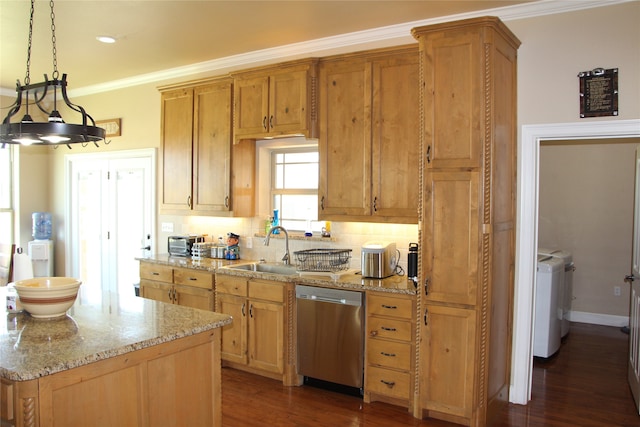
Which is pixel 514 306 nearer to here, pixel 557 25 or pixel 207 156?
pixel 557 25

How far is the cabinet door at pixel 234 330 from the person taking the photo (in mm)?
4207

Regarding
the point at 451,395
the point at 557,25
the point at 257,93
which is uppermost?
the point at 557,25

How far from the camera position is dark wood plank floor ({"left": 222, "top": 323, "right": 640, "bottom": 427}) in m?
3.40

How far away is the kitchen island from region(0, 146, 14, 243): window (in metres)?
4.67

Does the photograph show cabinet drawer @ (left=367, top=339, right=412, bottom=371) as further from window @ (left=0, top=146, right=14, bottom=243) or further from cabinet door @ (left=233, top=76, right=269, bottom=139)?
window @ (left=0, top=146, right=14, bottom=243)

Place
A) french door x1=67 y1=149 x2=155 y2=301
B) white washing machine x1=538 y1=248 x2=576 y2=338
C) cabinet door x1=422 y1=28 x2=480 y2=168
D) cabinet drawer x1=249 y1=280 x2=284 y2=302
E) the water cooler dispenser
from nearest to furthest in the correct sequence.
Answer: cabinet door x1=422 y1=28 x2=480 y2=168
cabinet drawer x1=249 y1=280 x2=284 y2=302
white washing machine x1=538 y1=248 x2=576 y2=338
french door x1=67 y1=149 x2=155 y2=301
the water cooler dispenser

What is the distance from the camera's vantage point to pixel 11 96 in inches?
254

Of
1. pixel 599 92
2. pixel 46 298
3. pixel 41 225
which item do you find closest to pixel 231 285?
pixel 46 298

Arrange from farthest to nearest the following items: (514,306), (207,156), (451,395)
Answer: (207,156), (514,306), (451,395)

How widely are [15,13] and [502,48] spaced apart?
3543 mm

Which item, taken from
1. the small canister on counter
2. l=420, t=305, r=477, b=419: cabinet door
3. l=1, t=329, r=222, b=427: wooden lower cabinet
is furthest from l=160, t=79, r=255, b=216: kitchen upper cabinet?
l=1, t=329, r=222, b=427: wooden lower cabinet

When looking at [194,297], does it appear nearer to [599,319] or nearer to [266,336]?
[266,336]

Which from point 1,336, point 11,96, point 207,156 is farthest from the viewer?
point 11,96

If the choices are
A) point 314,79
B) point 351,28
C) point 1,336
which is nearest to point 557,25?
point 351,28
